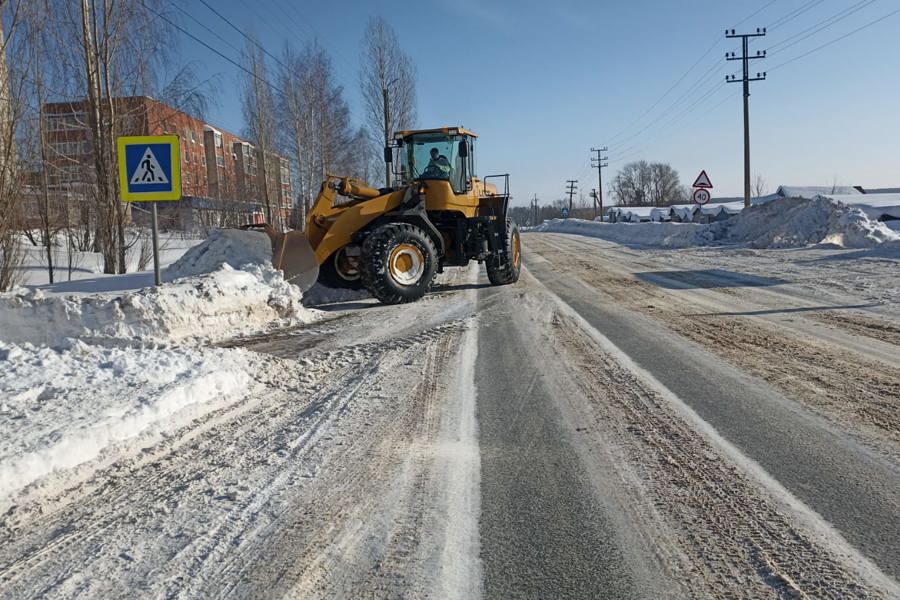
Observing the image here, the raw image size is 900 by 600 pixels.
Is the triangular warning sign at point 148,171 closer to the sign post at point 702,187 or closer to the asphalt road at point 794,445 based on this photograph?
the asphalt road at point 794,445

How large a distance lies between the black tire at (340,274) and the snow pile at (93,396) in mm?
4845

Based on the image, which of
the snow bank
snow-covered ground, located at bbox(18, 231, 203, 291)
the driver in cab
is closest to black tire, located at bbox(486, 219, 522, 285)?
the driver in cab

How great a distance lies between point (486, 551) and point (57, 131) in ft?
50.6

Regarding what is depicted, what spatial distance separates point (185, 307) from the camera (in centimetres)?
727

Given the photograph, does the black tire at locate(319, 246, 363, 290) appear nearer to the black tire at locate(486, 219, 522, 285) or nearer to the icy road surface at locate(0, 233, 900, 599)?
the black tire at locate(486, 219, 522, 285)

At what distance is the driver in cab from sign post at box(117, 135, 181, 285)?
510 centimetres

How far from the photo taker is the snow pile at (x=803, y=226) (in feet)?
61.6

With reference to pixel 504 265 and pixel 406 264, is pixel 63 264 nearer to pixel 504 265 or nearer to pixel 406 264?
pixel 406 264

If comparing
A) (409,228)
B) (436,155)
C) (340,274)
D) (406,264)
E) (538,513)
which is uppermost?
(436,155)

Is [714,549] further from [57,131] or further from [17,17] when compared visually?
[57,131]

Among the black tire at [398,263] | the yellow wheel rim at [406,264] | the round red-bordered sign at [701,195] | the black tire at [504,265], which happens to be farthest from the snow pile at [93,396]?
the round red-bordered sign at [701,195]

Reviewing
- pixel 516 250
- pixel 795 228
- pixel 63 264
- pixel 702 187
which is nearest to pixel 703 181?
pixel 702 187

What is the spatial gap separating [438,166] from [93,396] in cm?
816

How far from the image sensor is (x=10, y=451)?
3400 mm
